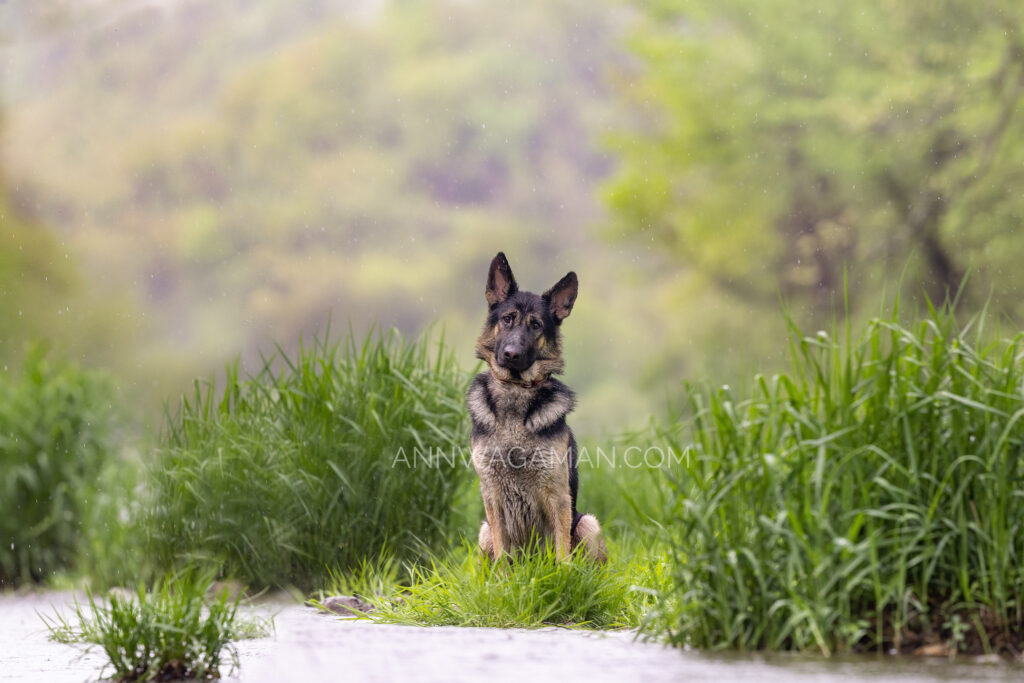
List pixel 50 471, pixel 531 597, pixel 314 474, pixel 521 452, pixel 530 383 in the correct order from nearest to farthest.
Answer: pixel 531 597
pixel 521 452
pixel 530 383
pixel 314 474
pixel 50 471

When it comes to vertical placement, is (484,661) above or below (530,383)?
below

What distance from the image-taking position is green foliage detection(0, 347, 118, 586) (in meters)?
8.65

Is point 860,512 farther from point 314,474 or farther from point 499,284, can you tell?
point 314,474

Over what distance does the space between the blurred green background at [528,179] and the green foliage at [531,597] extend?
499 inches

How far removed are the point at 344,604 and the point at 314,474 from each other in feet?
3.27

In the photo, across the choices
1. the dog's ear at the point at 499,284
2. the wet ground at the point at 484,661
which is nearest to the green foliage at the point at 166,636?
the wet ground at the point at 484,661

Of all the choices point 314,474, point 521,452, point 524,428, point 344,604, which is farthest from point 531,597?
point 314,474

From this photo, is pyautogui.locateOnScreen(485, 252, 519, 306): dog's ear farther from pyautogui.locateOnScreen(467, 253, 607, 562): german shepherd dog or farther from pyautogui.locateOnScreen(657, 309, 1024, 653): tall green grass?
pyautogui.locateOnScreen(657, 309, 1024, 653): tall green grass

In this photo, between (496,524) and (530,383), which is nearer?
(496,524)

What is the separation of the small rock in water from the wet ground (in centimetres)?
29

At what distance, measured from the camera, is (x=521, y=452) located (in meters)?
5.90

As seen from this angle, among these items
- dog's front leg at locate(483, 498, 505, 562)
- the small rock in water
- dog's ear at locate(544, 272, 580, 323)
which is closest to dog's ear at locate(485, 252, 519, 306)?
dog's ear at locate(544, 272, 580, 323)

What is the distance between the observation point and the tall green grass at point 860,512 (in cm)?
410

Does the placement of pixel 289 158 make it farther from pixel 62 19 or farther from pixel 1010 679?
pixel 1010 679
